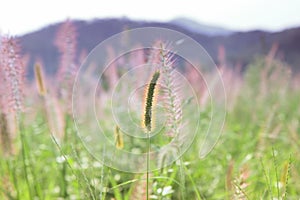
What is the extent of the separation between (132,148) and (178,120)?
1.52 metres

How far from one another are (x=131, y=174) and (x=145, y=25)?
92 centimetres

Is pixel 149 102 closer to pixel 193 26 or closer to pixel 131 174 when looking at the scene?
pixel 131 174

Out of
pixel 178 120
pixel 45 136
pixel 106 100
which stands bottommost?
pixel 45 136

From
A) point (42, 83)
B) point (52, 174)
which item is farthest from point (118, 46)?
point (42, 83)

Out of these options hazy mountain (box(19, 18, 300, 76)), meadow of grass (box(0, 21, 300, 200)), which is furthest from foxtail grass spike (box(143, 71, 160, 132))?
hazy mountain (box(19, 18, 300, 76))

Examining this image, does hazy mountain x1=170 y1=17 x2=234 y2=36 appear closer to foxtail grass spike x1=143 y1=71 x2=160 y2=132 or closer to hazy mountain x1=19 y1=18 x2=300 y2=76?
hazy mountain x1=19 y1=18 x2=300 y2=76

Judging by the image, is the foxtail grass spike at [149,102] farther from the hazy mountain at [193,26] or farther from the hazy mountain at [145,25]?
the hazy mountain at [193,26]

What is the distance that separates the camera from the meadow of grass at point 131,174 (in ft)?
5.12

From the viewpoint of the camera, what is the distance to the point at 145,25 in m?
3.09

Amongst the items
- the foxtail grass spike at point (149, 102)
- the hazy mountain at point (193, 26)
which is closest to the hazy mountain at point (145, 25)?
the hazy mountain at point (193, 26)

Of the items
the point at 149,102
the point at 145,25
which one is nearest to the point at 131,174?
the point at 145,25

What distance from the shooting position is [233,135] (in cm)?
350

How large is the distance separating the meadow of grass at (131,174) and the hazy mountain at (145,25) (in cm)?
29

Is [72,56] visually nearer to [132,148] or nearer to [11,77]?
[11,77]
